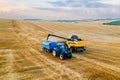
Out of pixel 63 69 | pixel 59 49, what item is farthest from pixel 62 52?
pixel 63 69

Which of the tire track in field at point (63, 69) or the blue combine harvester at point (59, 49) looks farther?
the blue combine harvester at point (59, 49)

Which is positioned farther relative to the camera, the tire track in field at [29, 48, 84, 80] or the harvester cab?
the harvester cab

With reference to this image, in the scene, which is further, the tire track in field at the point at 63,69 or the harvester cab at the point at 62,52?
the harvester cab at the point at 62,52

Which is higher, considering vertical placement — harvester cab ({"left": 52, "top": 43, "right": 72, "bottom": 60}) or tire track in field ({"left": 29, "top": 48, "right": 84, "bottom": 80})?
harvester cab ({"left": 52, "top": 43, "right": 72, "bottom": 60})

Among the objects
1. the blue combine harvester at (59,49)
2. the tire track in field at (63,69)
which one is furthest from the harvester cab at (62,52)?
the tire track in field at (63,69)

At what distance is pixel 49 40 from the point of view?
26.0 metres

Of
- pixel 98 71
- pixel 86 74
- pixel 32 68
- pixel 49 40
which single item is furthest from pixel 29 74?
pixel 49 40

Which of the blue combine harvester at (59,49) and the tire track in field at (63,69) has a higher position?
the blue combine harvester at (59,49)

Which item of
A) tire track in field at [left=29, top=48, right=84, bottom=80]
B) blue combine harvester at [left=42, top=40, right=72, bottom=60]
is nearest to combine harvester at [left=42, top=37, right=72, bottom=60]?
blue combine harvester at [left=42, top=40, right=72, bottom=60]

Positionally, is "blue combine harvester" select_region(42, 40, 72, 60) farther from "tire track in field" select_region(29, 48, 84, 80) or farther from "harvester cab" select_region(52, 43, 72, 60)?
"tire track in field" select_region(29, 48, 84, 80)

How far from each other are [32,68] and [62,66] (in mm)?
2853

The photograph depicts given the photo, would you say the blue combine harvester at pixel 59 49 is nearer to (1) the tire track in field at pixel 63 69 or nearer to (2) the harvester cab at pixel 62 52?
(2) the harvester cab at pixel 62 52

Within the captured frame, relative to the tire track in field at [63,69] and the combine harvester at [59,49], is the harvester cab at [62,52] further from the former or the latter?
the tire track in field at [63,69]

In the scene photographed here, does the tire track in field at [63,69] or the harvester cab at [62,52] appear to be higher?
the harvester cab at [62,52]
